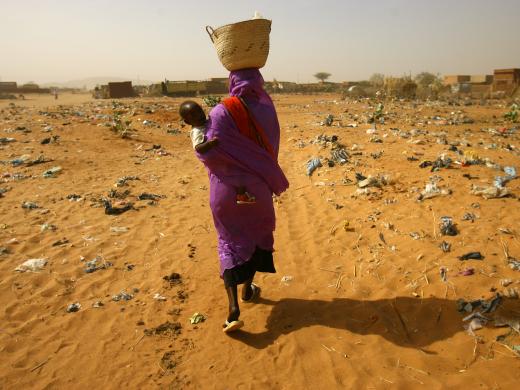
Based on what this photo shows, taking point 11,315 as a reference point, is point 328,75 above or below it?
above

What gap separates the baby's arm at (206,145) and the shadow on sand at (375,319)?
136cm

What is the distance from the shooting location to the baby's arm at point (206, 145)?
2541 millimetres

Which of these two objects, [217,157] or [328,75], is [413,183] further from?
[328,75]

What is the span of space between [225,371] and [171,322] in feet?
2.35

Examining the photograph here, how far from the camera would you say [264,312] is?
305 centimetres

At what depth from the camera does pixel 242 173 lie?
2.70 meters

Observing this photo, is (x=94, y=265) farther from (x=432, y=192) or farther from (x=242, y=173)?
(x=432, y=192)

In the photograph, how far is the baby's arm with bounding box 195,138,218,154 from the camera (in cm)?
254

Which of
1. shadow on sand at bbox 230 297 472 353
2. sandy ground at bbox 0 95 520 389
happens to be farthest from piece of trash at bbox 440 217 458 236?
shadow on sand at bbox 230 297 472 353

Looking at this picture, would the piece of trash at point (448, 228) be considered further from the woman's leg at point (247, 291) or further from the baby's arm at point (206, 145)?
the baby's arm at point (206, 145)

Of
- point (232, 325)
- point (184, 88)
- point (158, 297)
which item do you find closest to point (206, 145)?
point (232, 325)

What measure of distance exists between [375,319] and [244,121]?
1.74 metres

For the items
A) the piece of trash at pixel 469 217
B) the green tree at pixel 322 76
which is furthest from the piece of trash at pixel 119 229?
the green tree at pixel 322 76

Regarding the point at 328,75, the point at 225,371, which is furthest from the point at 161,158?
the point at 328,75
